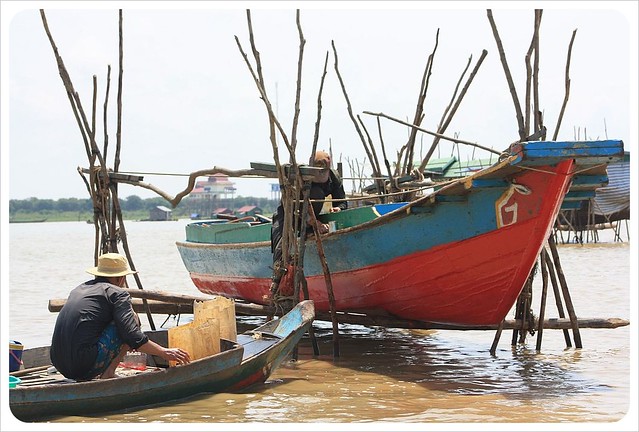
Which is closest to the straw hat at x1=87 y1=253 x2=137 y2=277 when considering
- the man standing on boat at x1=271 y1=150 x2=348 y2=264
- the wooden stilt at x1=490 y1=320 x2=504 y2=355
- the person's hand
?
the person's hand

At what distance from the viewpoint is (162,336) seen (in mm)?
6727

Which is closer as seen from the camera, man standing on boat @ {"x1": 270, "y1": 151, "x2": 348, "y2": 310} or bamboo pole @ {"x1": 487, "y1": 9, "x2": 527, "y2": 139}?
bamboo pole @ {"x1": 487, "y1": 9, "x2": 527, "y2": 139}

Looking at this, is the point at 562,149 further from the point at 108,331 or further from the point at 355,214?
the point at 108,331

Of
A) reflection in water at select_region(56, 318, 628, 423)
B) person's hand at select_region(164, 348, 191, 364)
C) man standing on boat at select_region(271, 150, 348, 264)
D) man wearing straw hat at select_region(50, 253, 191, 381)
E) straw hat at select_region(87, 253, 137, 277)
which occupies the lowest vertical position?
reflection in water at select_region(56, 318, 628, 423)

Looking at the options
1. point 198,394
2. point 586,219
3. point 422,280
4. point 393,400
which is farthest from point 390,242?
point 586,219

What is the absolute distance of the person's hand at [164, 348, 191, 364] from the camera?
5.85 metres

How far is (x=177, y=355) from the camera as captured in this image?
19.4 feet

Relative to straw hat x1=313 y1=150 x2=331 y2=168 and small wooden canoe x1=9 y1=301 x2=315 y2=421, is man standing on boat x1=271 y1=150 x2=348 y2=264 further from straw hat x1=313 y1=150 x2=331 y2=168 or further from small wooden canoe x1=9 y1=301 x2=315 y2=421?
small wooden canoe x1=9 y1=301 x2=315 y2=421

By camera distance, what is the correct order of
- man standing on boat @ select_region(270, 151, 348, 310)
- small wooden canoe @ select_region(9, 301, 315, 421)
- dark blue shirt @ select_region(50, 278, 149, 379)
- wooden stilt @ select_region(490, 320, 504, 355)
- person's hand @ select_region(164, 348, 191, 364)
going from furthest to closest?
1. man standing on boat @ select_region(270, 151, 348, 310)
2. wooden stilt @ select_region(490, 320, 504, 355)
3. person's hand @ select_region(164, 348, 191, 364)
4. dark blue shirt @ select_region(50, 278, 149, 379)
5. small wooden canoe @ select_region(9, 301, 315, 421)

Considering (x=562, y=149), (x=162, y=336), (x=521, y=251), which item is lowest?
(x=162, y=336)

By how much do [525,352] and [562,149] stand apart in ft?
8.95

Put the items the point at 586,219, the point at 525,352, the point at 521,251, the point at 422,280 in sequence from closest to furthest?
the point at 521,251 → the point at 422,280 → the point at 525,352 → the point at 586,219

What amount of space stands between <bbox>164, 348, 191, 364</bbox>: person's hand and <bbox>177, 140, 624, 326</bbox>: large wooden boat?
8.13 ft

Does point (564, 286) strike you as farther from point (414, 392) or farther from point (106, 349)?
point (106, 349)
